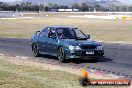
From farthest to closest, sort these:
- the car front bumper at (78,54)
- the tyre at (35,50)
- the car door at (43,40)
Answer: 1. the tyre at (35,50)
2. the car door at (43,40)
3. the car front bumper at (78,54)

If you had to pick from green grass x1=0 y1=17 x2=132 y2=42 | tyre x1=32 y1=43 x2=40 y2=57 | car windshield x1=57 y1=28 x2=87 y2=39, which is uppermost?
car windshield x1=57 y1=28 x2=87 y2=39

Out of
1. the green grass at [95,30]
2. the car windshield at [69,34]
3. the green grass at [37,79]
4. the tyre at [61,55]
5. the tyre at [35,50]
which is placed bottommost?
the green grass at [95,30]

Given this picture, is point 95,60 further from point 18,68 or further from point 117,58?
point 18,68

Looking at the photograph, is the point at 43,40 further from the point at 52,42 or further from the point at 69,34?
the point at 69,34

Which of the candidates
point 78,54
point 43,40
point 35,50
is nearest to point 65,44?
point 78,54

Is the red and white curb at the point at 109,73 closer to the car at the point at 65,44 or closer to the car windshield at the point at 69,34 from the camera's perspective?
the car at the point at 65,44

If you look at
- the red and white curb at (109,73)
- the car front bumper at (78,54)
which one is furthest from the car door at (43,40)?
the red and white curb at (109,73)

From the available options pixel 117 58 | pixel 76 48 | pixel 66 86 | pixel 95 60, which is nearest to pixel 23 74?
pixel 66 86

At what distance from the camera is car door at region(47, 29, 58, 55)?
1789cm

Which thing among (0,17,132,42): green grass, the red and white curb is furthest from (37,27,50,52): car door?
(0,17,132,42): green grass

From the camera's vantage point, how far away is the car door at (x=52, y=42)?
1789 cm

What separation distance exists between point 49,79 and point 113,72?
305cm

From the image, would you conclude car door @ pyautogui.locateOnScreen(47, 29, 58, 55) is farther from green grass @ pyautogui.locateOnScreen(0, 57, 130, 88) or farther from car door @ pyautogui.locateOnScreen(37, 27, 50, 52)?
green grass @ pyautogui.locateOnScreen(0, 57, 130, 88)

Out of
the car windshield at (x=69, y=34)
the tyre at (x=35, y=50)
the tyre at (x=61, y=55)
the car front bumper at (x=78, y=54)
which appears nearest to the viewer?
the car front bumper at (x=78, y=54)
